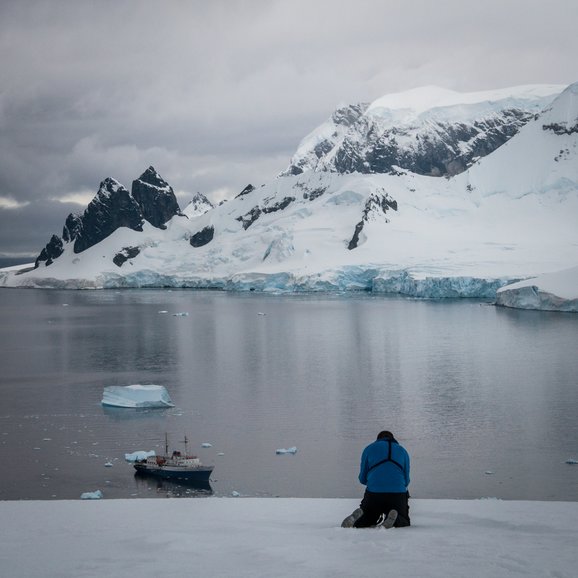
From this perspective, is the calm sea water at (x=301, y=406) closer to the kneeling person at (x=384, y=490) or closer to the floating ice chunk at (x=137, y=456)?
the floating ice chunk at (x=137, y=456)

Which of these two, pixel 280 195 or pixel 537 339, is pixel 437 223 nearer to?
pixel 280 195

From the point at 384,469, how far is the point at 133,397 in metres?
21.7

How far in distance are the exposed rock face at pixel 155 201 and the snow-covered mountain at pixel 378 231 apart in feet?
Result: 1.92

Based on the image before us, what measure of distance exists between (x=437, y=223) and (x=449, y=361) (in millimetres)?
103407

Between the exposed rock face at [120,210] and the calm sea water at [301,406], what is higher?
the exposed rock face at [120,210]

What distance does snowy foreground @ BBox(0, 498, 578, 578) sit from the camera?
7172 millimetres

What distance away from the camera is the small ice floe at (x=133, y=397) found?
29.8m

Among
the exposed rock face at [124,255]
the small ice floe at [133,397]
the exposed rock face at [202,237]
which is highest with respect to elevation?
the exposed rock face at [202,237]

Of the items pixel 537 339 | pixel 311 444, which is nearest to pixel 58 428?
pixel 311 444

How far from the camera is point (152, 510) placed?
10.6 meters

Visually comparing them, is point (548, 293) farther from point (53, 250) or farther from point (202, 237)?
point (53, 250)

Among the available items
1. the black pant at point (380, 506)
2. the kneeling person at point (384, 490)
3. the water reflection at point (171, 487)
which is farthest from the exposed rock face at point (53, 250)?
the black pant at point (380, 506)

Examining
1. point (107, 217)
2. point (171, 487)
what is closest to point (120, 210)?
point (107, 217)

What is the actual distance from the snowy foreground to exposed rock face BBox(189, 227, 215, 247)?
509ft
